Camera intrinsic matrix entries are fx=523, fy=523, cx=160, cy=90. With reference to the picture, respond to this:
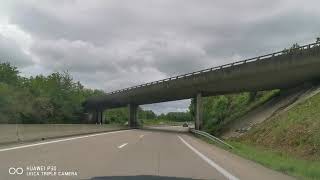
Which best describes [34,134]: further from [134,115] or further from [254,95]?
[134,115]

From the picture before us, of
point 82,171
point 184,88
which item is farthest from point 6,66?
point 82,171

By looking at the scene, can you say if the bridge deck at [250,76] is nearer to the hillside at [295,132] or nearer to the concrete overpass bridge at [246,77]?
the concrete overpass bridge at [246,77]

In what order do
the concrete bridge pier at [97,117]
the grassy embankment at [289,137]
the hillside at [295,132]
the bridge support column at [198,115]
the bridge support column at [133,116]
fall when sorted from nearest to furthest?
the grassy embankment at [289,137], the hillside at [295,132], the bridge support column at [198,115], the bridge support column at [133,116], the concrete bridge pier at [97,117]

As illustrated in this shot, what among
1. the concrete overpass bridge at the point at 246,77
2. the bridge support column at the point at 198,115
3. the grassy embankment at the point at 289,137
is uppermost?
the concrete overpass bridge at the point at 246,77

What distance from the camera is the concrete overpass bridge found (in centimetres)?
4494

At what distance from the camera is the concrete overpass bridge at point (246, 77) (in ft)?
147

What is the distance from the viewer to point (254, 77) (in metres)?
52.0

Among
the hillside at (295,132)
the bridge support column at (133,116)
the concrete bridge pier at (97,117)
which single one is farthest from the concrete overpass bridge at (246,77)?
the concrete bridge pier at (97,117)

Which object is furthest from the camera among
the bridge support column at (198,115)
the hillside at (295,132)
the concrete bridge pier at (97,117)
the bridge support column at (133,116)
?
the concrete bridge pier at (97,117)

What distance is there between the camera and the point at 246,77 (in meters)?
52.5

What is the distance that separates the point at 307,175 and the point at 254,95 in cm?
5635

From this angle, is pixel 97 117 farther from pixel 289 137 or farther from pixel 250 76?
pixel 289 137

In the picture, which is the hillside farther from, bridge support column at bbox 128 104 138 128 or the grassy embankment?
bridge support column at bbox 128 104 138 128

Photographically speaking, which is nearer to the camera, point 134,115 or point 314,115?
point 314,115
